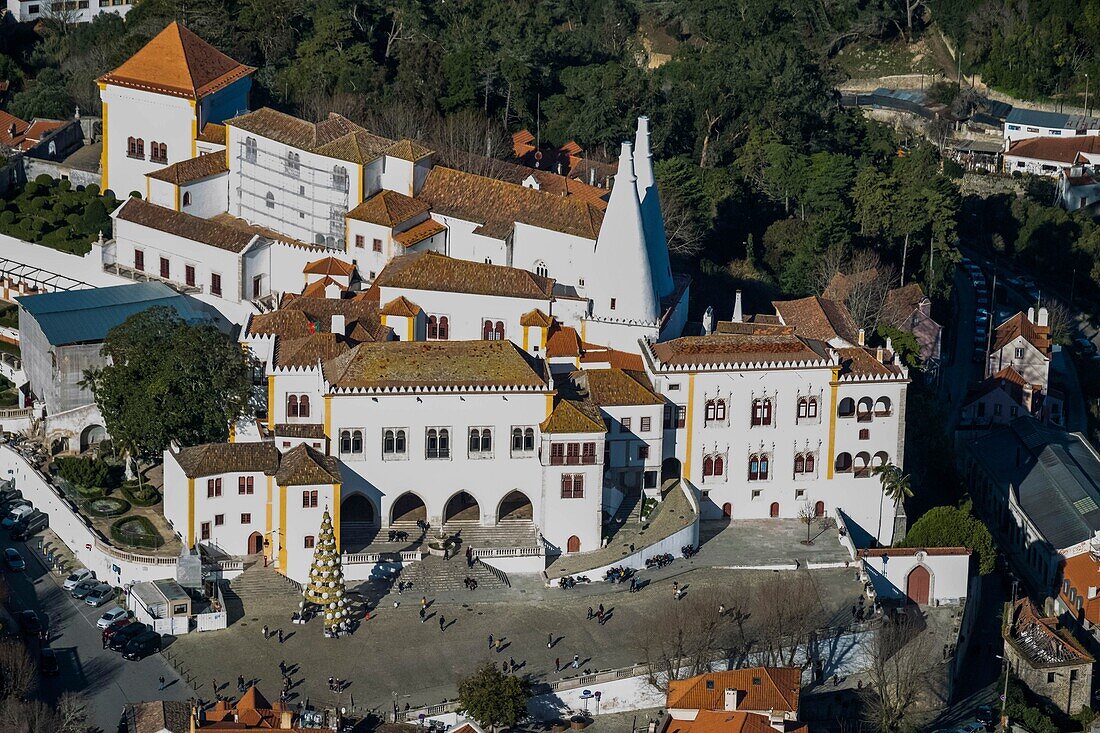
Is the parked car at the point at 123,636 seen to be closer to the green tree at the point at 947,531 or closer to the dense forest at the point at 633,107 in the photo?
the green tree at the point at 947,531

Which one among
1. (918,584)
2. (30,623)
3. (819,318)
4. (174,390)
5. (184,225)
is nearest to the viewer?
(30,623)

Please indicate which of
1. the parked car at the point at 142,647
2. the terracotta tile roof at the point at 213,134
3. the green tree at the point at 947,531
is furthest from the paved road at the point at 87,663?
the green tree at the point at 947,531

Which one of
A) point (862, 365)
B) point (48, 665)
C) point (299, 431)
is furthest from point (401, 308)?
point (48, 665)

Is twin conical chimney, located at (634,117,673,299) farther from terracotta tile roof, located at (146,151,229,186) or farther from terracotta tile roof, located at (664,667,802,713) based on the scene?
terracotta tile roof, located at (664,667,802,713)

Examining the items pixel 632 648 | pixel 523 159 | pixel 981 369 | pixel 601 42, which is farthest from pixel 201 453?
pixel 601 42

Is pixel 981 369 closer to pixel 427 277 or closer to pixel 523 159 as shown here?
pixel 523 159

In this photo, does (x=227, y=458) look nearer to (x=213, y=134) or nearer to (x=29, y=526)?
(x=29, y=526)
